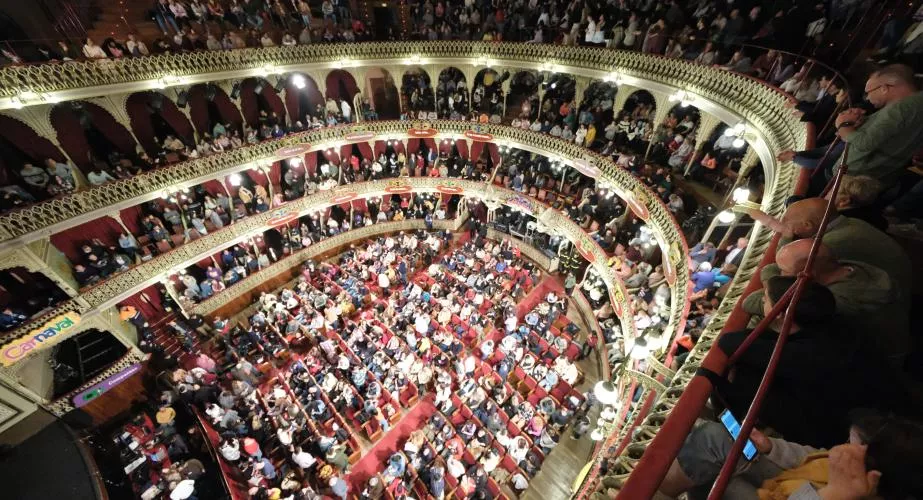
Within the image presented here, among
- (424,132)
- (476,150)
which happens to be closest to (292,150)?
(424,132)

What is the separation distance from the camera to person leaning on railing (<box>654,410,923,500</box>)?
186 cm

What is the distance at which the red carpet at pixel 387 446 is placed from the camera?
39.5 ft

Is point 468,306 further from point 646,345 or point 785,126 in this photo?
point 785,126

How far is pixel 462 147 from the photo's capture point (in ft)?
71.6

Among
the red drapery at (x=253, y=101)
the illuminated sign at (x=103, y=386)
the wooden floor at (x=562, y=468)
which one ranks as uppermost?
the red drapery at (x=253, y=101)

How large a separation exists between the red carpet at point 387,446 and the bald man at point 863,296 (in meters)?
12.8

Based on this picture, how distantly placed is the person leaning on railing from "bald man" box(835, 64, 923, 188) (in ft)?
11.4

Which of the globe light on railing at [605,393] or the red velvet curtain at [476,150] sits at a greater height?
the globe light on railing at [605,393]

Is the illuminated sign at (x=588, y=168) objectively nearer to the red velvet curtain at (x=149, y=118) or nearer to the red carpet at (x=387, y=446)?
the red carpet at (x=387, y=446)

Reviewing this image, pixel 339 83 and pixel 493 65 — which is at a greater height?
pixel 493 65

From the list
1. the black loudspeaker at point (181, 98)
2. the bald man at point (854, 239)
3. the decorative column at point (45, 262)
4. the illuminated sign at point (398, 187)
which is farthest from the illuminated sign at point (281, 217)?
the bald man at point (854, 239)

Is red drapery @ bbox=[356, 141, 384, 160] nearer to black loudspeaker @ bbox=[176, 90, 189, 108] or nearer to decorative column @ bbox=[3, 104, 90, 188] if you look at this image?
black loudspeaker @ bbox=[176, 90, 189, 108]

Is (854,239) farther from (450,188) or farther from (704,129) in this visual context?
(450,188)

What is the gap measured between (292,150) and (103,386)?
11793 millimetres
